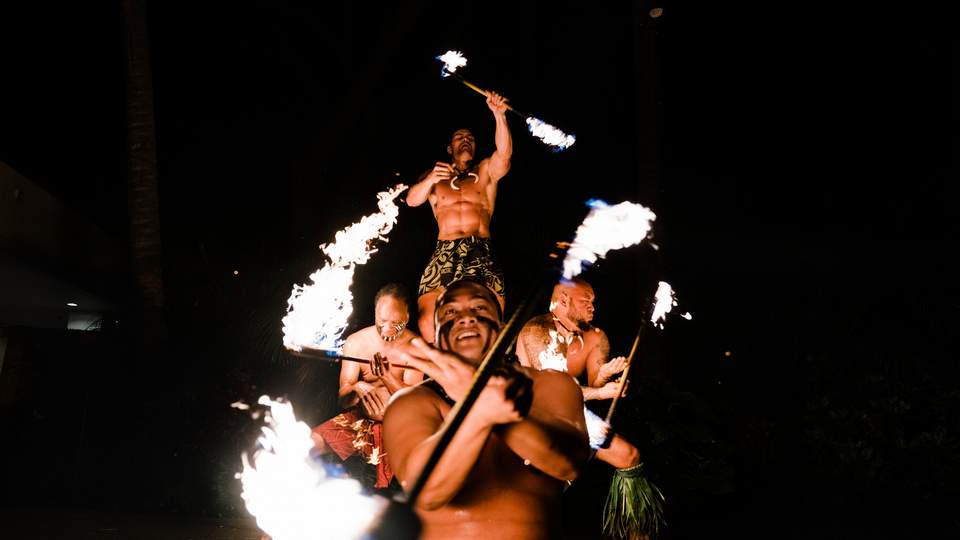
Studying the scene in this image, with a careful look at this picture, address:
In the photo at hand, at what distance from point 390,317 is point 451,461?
332 cm

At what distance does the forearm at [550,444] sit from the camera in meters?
2.43

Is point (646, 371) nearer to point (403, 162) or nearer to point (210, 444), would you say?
point (210, 444)

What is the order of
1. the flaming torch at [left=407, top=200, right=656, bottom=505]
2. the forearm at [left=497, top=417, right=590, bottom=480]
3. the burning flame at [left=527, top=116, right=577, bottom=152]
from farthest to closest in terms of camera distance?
the burning flame at [left=527, top=116, right=577, bottom=152] → the forearm at [left=497, top=417, right=590, bottom=480] → the flaming torch at [left=407, top=200, right=656, bottom=505]

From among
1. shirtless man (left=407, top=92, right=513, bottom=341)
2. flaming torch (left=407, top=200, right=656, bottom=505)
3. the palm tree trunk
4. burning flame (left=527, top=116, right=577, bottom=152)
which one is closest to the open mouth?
flaming torch (left=407, top=200, right=656, bottom=505)

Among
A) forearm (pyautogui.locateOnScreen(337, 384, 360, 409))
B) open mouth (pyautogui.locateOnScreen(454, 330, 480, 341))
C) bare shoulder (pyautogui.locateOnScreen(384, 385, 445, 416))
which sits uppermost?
open mouth (pyautogui.locateOnScreen(454, 330, 480, 341))

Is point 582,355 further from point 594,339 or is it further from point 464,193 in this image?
point 464,193

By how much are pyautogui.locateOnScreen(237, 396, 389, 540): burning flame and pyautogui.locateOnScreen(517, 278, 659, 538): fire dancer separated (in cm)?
279

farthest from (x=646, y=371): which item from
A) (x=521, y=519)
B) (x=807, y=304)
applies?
(x=521, y=519)

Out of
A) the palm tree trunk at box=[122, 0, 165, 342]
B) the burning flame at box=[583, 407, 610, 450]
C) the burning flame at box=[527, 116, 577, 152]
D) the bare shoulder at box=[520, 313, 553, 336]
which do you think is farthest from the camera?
the palm tree trunk at box=[122, 0, 165, 342]

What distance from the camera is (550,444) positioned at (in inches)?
96.6

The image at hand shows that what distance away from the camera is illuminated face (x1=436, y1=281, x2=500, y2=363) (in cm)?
284

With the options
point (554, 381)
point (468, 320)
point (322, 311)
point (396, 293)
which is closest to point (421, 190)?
point (396, 293)

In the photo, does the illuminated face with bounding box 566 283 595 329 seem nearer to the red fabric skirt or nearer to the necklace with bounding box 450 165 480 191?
the necklace with bounding box 450 165 480 191

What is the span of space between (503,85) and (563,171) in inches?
97.7
